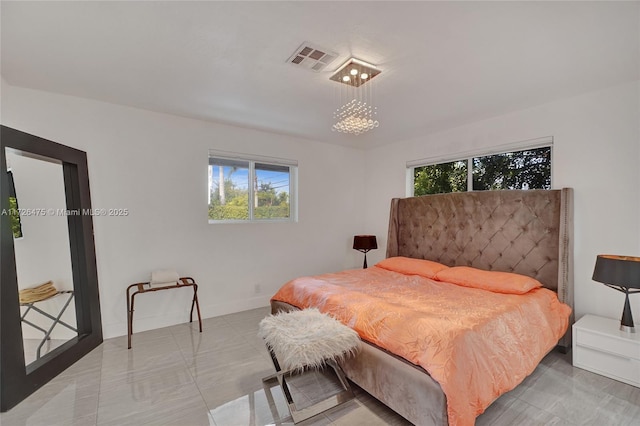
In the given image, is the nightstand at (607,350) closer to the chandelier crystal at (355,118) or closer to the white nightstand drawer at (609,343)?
the white nightstand drawer at (609,343)

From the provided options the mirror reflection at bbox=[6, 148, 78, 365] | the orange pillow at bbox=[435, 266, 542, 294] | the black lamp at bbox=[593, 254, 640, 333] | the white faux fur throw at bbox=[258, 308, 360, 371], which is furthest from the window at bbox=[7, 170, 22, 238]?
the black lamp at bbox=[593, 254, 640, 333]

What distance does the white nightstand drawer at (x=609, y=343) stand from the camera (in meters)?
2.04

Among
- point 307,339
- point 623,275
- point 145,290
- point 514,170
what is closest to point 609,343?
point 623,275

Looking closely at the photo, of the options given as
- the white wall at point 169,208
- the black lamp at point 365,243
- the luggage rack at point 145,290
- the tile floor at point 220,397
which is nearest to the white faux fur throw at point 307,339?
the tile floor at point 220,397

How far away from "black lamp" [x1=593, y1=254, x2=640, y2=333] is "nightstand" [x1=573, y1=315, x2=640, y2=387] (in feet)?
0.35

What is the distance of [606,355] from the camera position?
217 cm

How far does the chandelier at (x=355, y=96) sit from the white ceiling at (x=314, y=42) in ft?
0.27

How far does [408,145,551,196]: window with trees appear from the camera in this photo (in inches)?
118

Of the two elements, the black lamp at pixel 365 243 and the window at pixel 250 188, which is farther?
the black lamp at pixel 365 243

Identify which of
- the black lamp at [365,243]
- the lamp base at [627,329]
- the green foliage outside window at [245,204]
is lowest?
the lamp base at [627,329]

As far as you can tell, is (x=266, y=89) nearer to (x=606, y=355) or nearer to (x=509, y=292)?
(x=509, y=292)

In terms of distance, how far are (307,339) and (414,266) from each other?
6.49 ft

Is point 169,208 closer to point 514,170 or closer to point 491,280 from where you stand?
point 491,280

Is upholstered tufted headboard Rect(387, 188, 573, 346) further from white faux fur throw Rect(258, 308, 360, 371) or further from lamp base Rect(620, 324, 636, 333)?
white faux fur throw Rect(258, 308, 360, 371)
